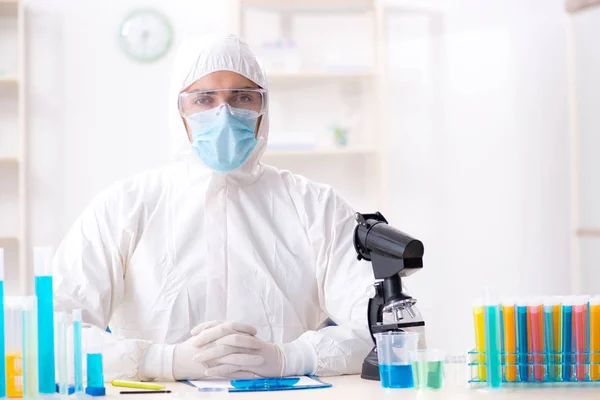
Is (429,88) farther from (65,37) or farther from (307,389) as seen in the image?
(307,389)

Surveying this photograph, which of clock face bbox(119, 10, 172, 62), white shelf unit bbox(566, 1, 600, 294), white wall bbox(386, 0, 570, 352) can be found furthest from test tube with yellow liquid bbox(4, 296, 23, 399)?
white shelf unit bbox(566, 1, 600, 294)

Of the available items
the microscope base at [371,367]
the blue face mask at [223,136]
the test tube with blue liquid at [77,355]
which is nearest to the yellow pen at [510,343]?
the microscope base at [371,367]

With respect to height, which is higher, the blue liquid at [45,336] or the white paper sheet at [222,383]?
the blue liquid at [45,336]

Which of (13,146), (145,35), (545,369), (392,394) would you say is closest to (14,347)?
(392,394)

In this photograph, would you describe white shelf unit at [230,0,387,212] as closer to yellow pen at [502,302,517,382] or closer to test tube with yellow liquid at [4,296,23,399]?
yellow pen at [502,302,517,382]

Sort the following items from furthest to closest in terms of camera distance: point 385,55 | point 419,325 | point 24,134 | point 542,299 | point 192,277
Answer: point 385,55
point 24,134
point 192,277
point 419,325
point 542,299

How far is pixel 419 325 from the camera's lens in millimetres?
1756

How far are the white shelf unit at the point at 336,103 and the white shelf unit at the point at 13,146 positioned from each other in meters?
1.07

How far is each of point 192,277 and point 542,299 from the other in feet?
3.04

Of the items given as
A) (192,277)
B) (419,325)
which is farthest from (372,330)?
(192,277)

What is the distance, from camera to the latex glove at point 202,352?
1.83 m

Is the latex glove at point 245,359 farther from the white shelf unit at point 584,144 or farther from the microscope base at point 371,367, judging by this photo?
the white shelf unit at point 584,144

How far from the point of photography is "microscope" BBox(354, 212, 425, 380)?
5.66 ft

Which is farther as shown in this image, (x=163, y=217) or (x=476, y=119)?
(x=476, y=119)
